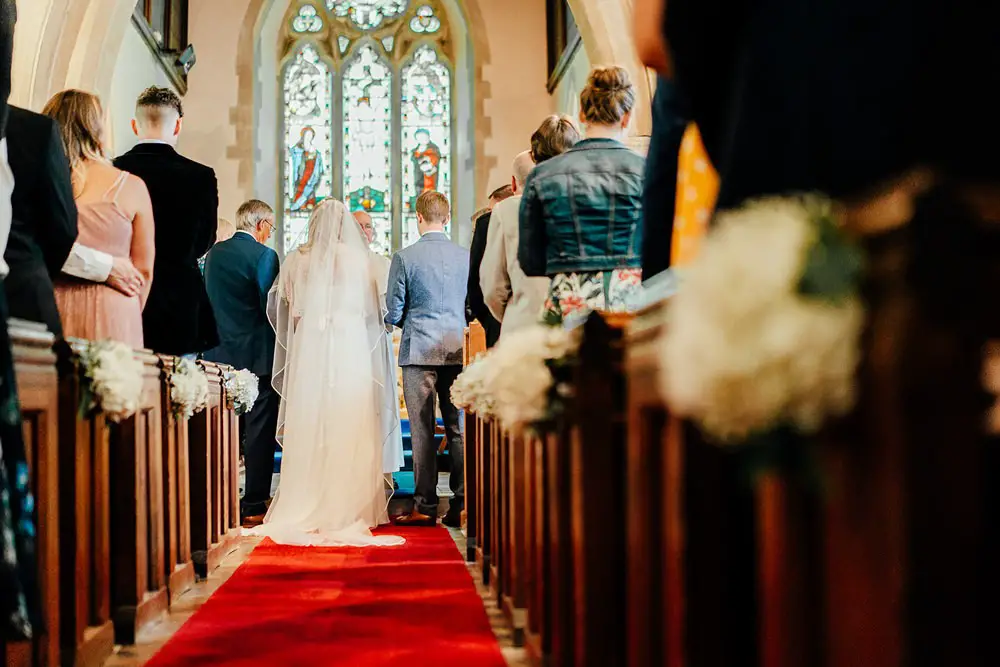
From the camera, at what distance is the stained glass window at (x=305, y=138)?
13.1 m

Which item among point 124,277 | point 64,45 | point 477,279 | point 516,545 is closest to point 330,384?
point 477,279

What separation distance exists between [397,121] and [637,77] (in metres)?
6.07

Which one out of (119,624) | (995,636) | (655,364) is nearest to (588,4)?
(119,624)

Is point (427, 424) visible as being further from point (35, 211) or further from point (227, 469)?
point (35, 211)

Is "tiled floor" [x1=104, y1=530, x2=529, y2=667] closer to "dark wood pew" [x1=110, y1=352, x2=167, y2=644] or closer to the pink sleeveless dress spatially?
"dark wood pew" [x1=110, y1=352, x2=167, y2=644]

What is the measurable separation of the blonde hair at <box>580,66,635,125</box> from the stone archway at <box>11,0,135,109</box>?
5.12 metres

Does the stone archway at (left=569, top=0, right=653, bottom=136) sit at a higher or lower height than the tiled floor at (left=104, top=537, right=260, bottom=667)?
higher

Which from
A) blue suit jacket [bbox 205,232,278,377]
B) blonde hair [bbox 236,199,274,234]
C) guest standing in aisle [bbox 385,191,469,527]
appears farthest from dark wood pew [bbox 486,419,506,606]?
blonde hair [bbox 236,199,274,234]

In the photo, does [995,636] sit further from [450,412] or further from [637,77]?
[637,77]

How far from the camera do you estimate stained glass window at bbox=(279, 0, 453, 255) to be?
1318 centimetres

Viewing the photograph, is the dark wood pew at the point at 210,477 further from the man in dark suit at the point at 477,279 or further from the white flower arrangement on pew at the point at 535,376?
the white flower arrangement on pew at the point at 535,376

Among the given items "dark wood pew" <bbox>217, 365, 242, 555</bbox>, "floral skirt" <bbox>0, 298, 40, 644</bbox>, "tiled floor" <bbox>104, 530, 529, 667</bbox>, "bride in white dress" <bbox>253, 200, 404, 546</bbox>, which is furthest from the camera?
"bride in white dress" <bbox>253, 200, 404, 546</bbox>

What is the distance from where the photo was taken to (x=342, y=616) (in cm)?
346

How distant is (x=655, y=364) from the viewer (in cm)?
153
